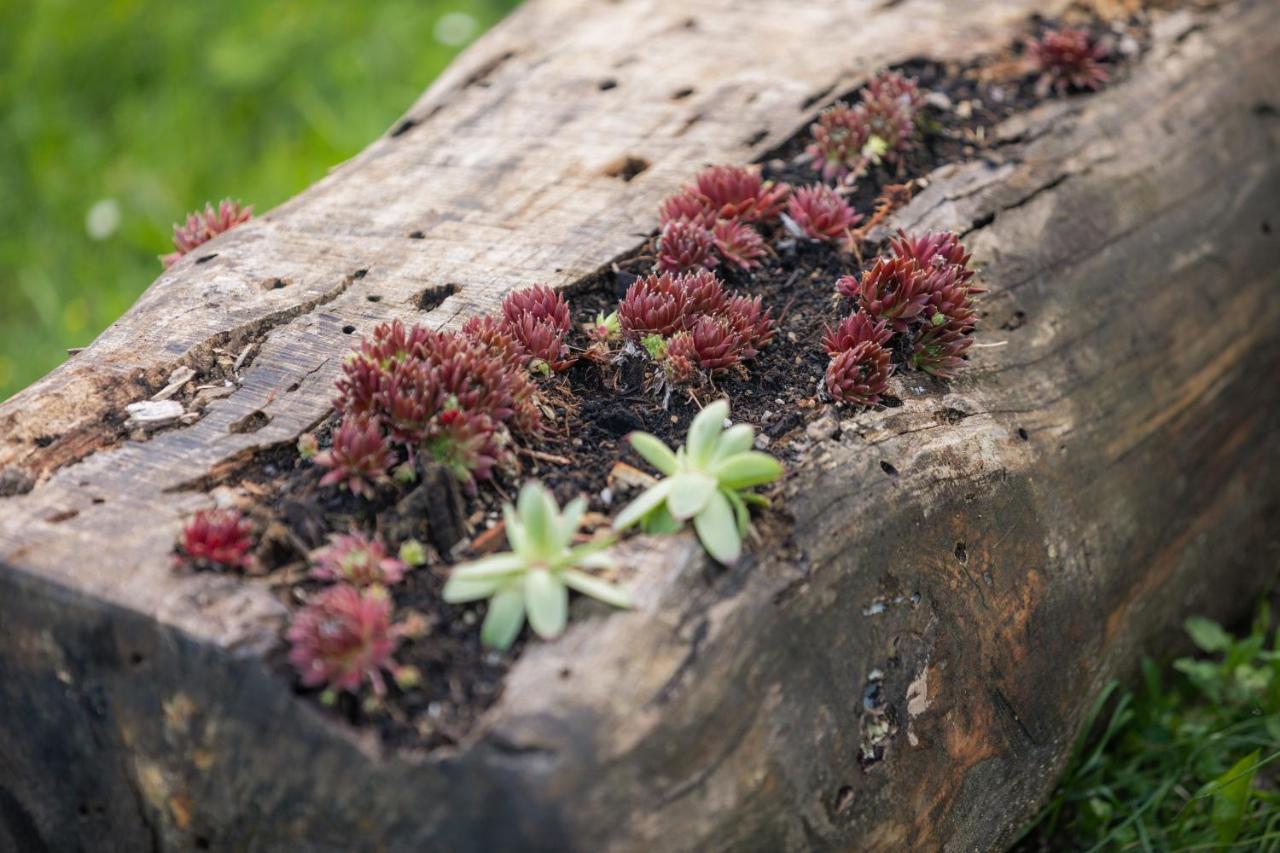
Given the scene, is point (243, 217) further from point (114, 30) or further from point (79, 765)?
point (114, 30)

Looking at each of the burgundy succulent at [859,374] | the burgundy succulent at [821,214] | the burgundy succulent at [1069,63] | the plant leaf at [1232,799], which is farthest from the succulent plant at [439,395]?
the burgundy succulent at [1069,63]

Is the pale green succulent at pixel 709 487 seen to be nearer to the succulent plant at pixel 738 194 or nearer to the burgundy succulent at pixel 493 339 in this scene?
the burgundy succulent at pixel 493 339

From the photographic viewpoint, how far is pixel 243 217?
431 cm

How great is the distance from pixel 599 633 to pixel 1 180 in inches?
239

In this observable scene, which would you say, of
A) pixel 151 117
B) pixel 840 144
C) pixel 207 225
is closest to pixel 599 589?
pixel 840 144

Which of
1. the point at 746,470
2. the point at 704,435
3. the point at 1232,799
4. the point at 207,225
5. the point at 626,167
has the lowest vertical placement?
the point at 1232,799

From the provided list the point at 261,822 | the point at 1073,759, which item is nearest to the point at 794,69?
the point at 1073,759

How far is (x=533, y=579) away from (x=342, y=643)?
417mm

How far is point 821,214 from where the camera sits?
3926 millimetres

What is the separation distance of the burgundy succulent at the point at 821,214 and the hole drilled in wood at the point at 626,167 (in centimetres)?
66

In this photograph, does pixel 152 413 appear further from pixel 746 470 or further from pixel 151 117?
pixel 151 117

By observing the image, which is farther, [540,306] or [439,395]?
[540,306]

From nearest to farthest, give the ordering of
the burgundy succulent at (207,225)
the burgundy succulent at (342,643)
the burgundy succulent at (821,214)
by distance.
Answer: the burgundy succulent at (342,643), the burgundy succulent at (821,214), the burgundy succulent at (207,225)

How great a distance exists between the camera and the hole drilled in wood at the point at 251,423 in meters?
3.13
